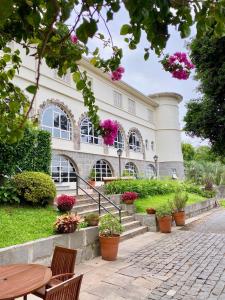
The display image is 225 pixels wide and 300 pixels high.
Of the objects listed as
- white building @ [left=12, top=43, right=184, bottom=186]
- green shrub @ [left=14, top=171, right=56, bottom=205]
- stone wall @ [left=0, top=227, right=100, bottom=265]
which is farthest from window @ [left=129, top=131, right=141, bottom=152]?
stone wall @ [left=0, top=227, right=100, bottom=265]

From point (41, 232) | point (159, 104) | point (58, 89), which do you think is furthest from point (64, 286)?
Answer: point (159, 104)

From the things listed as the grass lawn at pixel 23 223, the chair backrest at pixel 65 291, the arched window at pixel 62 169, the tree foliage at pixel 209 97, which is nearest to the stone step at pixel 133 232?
the grass lawn at pixel 23 223

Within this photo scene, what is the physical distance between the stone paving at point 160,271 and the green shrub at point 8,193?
9.30ft

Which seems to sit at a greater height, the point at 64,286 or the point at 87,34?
the point at 87,34

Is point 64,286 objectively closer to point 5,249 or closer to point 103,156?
point 5,249

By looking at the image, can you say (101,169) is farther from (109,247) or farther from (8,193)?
(109,247)

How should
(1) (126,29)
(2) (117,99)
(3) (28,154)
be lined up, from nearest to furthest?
(1) (126,29)
(3) (28,154)
(2) (117,99)

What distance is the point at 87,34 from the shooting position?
1622mm

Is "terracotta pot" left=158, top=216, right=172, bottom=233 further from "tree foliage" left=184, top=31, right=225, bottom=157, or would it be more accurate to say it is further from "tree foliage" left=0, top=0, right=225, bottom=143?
"tree foliage" left=0, top=0, right=225, bottom=143

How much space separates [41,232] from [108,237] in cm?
160

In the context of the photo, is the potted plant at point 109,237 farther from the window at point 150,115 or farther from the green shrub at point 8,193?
the window at point 150,115

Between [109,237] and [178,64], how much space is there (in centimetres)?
498

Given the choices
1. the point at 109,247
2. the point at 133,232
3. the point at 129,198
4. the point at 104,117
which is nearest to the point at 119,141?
the point at 104,117

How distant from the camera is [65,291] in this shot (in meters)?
2.84
